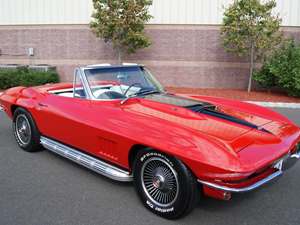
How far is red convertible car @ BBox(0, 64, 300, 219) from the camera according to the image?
296 cm

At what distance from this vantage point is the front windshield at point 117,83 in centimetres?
437

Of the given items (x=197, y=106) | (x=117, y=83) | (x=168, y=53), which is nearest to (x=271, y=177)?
(x=197, y=106)

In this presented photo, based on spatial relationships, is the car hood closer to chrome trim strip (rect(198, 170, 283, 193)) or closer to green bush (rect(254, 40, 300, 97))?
chrome trim strip (rect(198, 170, 283, 193))

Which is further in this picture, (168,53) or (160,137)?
(168,53)

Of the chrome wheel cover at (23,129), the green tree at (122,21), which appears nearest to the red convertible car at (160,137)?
the chrome wheel cover at (23,129)

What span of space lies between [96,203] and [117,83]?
64.2 inches

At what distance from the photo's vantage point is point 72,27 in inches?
606

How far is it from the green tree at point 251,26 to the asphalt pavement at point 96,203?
8.04 metres

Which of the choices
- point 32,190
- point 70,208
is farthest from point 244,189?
point 32,190

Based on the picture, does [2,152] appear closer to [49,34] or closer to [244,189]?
[244,189]

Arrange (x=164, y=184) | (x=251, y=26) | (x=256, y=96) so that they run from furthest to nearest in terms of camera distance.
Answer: (x=256, y=96)
(x=251, y=26)
(x=164, y=184)

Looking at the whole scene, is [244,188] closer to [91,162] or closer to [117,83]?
[91,162]

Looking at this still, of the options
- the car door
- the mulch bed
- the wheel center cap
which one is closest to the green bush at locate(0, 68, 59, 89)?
the mulch bed

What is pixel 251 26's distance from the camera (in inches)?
456
